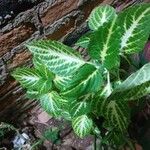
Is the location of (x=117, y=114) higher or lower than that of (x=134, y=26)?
lower

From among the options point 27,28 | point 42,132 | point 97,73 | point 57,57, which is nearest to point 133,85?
point 97,73

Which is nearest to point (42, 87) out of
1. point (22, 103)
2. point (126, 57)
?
point (126, 57)

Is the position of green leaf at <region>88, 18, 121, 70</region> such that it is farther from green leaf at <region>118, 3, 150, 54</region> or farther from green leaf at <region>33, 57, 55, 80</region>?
green leaf at <region>33, 57, 55, 80</region>

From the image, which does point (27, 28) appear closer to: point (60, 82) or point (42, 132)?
point (60, 82)

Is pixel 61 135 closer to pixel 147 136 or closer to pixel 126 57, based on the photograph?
pixel 147 136

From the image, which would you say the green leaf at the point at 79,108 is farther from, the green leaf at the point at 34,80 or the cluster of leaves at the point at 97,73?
the green leaf at the point at 34,80

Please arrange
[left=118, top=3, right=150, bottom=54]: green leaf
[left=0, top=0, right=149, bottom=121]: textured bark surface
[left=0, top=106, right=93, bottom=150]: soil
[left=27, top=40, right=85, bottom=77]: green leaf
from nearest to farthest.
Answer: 1. [left=118, top=3, right=150, bottom=54]: green leaf
2. [left=27, top=40, right=85, bottom=77]: green leaf
3. [left=0, top=0, right=149, bottom=121]: textured bark surface
4. [left=0, top=106, right=93, bottom=150]: soil

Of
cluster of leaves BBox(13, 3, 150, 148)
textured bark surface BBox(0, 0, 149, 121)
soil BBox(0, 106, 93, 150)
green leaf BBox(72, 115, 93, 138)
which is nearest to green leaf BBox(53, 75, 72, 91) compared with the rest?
cluster of leaves BBox(13, 3, 150, 148)
